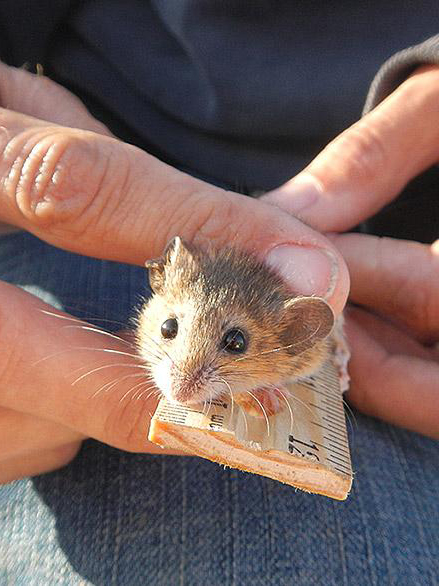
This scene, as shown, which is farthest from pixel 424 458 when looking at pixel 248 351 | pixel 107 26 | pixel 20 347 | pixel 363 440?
pixel 107 26

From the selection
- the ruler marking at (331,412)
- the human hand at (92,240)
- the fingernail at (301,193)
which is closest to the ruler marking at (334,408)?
the ruler marking at (331,412)

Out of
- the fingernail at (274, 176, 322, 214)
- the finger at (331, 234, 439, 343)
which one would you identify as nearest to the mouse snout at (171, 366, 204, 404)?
the fingernail at (274, 176, 322, 214)

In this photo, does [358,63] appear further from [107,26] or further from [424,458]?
[424,458]

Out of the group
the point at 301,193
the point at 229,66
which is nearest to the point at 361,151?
the point at 301,193

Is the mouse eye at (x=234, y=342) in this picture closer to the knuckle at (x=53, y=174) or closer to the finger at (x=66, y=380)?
the finger at (x=66, y=380)

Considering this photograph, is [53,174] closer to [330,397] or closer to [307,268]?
[307,268]
